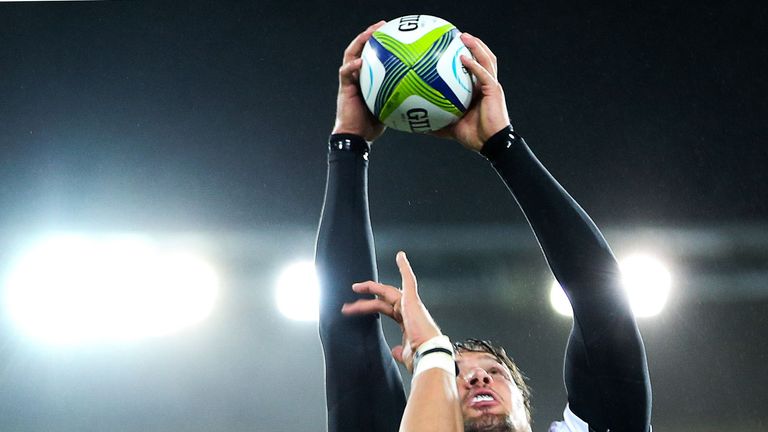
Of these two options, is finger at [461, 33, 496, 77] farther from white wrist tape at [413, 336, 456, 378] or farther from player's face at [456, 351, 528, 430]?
player's face at [456, 351, 528, 430]

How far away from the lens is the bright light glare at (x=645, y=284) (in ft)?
14.3

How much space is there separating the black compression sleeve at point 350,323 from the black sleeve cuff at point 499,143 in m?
0.27

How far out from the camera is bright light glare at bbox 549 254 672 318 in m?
4.37

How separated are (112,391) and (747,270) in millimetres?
4156

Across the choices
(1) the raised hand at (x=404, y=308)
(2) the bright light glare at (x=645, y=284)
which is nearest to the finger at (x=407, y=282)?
(1) the raised hand at (x=404, y=308)

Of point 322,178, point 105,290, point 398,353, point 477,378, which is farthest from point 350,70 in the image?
point 105,290

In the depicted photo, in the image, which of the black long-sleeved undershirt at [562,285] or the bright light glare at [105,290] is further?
the bright light glare at [105,290]

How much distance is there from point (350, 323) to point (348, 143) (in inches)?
14.3

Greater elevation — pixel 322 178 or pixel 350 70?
pixel 322 178

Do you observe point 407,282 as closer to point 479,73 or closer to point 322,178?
point 479,73

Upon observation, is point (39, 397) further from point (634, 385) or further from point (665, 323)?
point (634, 385)

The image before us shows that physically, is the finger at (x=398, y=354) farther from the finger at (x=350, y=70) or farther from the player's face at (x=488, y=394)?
the finger at (x=350, y=70)

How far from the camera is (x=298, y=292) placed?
449cm

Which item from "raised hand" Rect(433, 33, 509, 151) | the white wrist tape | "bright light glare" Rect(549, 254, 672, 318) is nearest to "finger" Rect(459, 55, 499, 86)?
"raised hand" Rect(433, 33, 509, 151)
